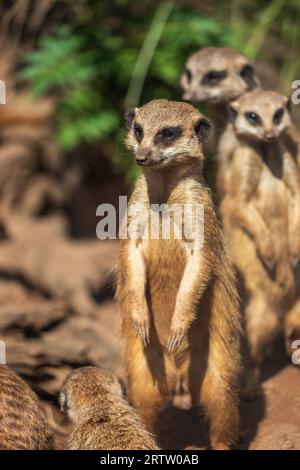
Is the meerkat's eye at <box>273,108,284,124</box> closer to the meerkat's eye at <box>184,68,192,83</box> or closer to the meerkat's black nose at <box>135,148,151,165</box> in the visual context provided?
the meerkat's eye at <box>184,68,192,83</box>

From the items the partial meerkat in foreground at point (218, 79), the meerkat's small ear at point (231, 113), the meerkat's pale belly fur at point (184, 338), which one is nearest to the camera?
the meerkat's pale belly fur at point (184, 338)

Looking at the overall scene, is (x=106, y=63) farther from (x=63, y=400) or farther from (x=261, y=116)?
(x=63, y=400)

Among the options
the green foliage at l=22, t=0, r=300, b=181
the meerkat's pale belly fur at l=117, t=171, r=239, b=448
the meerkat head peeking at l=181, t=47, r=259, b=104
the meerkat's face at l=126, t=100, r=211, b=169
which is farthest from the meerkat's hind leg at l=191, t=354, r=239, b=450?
the green foliage at l=22, t=0, r=300, b=181

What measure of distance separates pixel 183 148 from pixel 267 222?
4.26ft

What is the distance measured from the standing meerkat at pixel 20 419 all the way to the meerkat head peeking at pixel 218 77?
93.1 inches

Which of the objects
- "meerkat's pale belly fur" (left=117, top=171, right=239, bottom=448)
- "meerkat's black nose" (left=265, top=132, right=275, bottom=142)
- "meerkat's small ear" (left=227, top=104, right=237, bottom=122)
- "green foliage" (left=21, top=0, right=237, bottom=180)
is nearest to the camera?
"meerkat's pale belly fur" (left=117, top=171, right=239, bottom=448)

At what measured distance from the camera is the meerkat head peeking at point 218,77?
5887 mm

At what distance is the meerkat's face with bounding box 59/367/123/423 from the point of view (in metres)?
4.37

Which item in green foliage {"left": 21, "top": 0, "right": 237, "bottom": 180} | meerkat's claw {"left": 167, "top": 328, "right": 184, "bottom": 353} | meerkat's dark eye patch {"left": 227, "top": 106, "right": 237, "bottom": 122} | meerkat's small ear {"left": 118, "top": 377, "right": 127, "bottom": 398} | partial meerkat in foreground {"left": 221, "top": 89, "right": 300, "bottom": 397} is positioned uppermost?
green foliage {"left": 21, "top": 0, "right": 237, "bottom": 180}

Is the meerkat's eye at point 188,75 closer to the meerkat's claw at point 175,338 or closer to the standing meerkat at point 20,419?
the meerkat's claw at point 175,338

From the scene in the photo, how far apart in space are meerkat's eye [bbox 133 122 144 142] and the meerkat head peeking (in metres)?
1.46

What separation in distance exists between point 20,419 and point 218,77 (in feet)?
9.38

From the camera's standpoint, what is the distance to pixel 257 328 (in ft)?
17.2

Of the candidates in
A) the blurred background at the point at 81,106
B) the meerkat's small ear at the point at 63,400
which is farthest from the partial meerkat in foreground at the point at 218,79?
the meerkat's small ear at the point at 63,400
